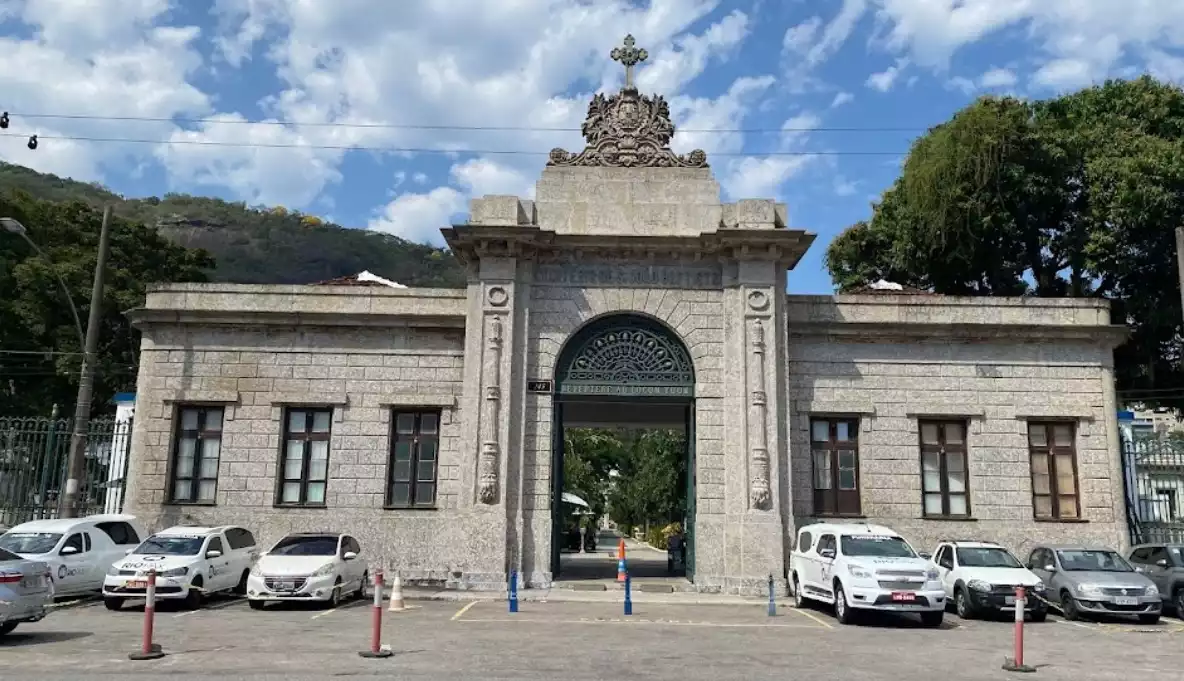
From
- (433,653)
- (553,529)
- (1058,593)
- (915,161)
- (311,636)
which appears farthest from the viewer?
Result: (915,161)

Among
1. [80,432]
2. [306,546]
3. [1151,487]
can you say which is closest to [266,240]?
[80,432]

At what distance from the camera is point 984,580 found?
1606cm

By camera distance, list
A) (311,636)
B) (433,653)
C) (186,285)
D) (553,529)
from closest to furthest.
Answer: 1. (433,653)
2. (311,636)
3. (553,529)
4. (186,285)

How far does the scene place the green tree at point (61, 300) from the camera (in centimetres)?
3434

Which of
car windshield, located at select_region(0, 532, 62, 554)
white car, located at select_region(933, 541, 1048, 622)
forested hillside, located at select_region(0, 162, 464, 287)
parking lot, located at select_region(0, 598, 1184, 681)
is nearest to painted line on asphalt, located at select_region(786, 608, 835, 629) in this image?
parking lot, located at select_region(0, 598, 1184, 681)

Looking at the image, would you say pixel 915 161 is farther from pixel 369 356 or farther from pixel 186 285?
pixel 186 285

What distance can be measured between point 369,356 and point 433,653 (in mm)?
11084

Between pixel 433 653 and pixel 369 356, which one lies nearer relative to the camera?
pixel 433 653

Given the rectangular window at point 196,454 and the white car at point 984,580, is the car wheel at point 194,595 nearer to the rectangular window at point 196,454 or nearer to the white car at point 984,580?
the rectangular window at point 196,454

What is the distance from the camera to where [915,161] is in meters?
31.8

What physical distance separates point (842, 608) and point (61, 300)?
3195cm

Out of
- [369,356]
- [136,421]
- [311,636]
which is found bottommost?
[311,636]

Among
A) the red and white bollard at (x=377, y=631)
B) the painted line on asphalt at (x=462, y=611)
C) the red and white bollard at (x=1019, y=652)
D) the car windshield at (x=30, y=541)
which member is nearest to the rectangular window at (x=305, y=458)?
the car windshield at (x=30, y=541)

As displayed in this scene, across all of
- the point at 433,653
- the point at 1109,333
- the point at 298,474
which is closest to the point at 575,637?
the point at 433,653
